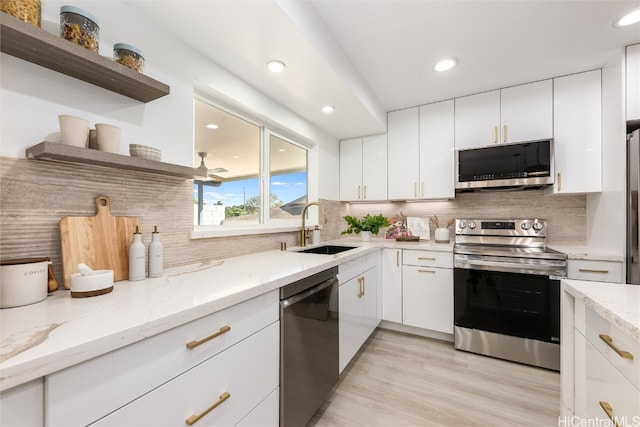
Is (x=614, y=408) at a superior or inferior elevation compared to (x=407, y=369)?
superior

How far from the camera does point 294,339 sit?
51.2 inches

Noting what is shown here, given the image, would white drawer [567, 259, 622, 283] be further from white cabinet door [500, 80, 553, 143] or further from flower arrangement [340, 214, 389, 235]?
flower arrangement [340, 214, 389, 235]

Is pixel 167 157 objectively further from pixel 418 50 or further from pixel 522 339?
pixel 522 339

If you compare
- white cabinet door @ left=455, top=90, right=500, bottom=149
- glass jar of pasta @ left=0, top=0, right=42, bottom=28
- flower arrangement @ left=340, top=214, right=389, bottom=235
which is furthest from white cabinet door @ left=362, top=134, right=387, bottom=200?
glass jar of pasta @ left=0, top=0, right=42, bottom=28

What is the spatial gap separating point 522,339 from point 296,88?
2.69 meters

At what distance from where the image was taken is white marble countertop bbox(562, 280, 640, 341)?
28.7 inches

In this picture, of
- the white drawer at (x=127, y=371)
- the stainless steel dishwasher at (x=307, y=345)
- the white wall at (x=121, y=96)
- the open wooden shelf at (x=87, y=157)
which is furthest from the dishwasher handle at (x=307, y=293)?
the white wall at (x=121, y=96)

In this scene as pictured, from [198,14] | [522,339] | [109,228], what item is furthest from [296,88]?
[522,339]

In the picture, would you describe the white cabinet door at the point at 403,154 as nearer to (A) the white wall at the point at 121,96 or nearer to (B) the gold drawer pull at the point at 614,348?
(A) the white wall at the point at 121,96

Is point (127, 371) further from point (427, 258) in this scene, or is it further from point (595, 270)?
point (595, 270)

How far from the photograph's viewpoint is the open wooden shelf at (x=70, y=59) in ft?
2.66

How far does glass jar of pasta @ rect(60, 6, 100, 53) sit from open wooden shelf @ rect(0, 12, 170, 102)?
0.20ft

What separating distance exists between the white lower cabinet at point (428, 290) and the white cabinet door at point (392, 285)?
1.9 inches

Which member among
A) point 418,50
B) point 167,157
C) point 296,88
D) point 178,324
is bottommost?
point 178,324
